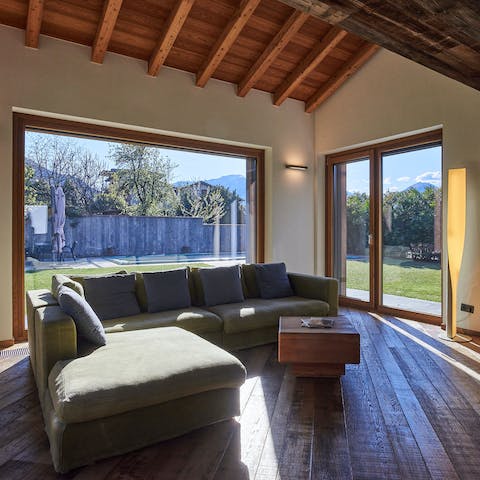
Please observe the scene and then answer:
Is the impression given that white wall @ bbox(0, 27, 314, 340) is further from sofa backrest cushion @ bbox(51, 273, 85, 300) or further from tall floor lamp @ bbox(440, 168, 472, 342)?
tall floor lamp @ bbox(440, 168, 472, 342)

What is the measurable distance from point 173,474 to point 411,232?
175 inches

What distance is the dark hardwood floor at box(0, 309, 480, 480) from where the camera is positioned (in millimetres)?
1954

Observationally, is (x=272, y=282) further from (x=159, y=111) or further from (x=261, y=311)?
(x=159, y=111)

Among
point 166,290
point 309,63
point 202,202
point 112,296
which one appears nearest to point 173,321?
point 166,290

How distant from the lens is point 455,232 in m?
4.36

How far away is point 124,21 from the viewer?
→ 167 inches

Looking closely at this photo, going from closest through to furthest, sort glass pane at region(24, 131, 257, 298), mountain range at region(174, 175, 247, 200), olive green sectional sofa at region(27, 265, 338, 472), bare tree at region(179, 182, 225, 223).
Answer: olive green sectional sofa at region(27, 265, 338, 472) < glass pane at region(24, 131, 257, 298) < bare tree at region(179, 182, 225, 223) < mountain range at region(174, 175, 247, 200)

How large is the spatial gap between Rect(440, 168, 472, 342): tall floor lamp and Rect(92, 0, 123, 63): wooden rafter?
12.9 ft

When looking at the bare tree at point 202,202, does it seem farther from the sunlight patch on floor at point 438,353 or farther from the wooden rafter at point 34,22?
the sunlight patch on floor at point 438,353

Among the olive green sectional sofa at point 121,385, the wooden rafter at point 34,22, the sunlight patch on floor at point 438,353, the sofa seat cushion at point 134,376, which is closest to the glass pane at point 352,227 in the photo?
the sunlight patch on floor at point 438,353

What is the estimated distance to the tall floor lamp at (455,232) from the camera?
14.1ft

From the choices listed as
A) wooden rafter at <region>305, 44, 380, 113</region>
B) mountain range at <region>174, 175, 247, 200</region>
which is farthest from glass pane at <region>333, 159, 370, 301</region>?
mountain range at <region>174, 175, 247, 200</region>

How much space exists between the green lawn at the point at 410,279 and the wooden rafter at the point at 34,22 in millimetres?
5011

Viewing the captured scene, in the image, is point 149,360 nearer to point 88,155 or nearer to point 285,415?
point 285,415
